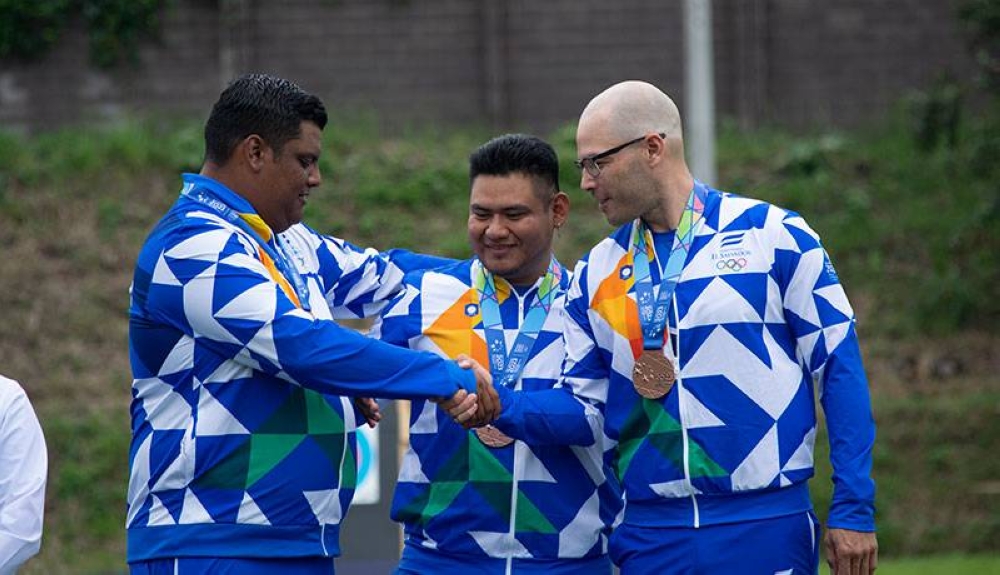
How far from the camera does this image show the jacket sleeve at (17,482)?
470 cm

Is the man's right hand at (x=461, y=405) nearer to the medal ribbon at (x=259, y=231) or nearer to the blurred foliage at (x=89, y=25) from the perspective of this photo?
the medal ribbon at (x=259, y=231)

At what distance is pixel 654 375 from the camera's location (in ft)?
15.3

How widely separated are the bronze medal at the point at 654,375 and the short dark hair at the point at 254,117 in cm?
133

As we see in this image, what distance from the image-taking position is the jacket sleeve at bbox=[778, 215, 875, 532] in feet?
14.7

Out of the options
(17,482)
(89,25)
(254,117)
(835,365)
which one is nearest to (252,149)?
(254,117)

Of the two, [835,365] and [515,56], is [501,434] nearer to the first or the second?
[835,365]

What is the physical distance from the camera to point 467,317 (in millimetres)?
5379

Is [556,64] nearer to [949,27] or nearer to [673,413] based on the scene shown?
[949,27]

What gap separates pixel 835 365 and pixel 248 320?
1819 millimetres

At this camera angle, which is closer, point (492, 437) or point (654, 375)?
point (654, 375)

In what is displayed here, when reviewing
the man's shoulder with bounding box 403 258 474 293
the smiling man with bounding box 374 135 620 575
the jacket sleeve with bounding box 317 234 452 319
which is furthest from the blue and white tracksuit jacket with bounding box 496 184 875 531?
the jacket sleeve with bounding box 317 234 452 319

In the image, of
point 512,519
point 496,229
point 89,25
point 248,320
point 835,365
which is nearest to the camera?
point 248,320

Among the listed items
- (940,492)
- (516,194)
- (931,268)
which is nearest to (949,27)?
(931,268)

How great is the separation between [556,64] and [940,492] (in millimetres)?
6140
